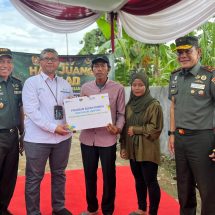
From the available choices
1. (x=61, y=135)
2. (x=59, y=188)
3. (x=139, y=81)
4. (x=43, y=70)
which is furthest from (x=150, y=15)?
(x=59, y=188)

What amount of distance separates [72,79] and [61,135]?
303cm

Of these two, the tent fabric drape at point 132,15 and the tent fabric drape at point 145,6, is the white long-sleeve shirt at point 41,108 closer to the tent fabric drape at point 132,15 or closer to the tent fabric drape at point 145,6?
the tent fabric drape at point 132,15

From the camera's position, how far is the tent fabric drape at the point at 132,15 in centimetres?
Result: 366

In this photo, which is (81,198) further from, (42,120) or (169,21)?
(169,21)

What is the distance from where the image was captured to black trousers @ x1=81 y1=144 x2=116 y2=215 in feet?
10.2

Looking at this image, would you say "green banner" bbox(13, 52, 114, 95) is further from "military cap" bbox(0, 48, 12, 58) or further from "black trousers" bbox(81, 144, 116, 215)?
"black trousers" bbox(81, 144, 116, 215)

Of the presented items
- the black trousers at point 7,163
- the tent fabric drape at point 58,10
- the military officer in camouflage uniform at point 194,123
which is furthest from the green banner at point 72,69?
the military officer in camouflage uniform at point 194,123

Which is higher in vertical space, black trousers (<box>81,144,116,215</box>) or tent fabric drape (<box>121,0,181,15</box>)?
tent fabric drape (<box>121,0,181,15</box>)

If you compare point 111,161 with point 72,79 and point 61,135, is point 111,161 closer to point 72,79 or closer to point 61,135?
point 61,135

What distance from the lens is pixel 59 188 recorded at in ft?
10.7

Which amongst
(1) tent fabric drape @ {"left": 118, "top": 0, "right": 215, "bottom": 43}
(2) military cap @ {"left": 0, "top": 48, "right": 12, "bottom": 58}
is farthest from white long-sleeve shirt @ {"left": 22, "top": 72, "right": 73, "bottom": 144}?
(1) tent fabric drape @ {"left": 118, "top": 0, "right": 215, "bottom": 43}

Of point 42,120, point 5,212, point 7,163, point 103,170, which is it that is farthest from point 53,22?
point 5,212

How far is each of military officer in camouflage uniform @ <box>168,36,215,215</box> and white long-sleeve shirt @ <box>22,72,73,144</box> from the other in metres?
1.15

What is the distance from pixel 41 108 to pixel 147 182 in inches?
49.3
